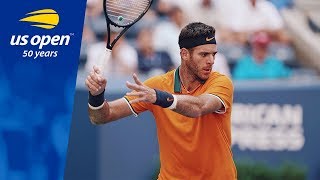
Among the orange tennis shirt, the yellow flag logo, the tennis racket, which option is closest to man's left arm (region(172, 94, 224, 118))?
the orange tennis shirt

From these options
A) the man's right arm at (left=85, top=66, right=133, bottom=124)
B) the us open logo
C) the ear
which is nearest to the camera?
the man's right arm at (left=85, top=66, right=133, bottom=124)

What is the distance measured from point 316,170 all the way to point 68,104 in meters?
4.06

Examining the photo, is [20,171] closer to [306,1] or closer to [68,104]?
[68,104]

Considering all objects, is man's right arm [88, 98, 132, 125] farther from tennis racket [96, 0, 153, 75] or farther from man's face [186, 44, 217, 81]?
man's face [186, 44, 217, 81]

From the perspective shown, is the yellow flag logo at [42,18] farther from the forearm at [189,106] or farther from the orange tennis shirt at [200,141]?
the forearm at [189,106]

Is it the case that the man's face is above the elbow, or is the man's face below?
above

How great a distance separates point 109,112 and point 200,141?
0.62 m

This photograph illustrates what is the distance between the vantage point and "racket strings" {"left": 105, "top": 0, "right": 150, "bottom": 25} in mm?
6148

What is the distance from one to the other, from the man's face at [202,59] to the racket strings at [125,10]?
17.1 inches

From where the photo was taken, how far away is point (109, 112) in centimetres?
635

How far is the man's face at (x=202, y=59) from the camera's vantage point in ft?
20.5

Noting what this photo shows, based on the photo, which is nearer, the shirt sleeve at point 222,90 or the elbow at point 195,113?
the elbow at point 195,113

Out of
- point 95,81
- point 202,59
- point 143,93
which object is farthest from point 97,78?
point 202,59

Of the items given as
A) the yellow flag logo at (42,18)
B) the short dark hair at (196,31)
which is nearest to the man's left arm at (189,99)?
the short dark hair at (196,31)
